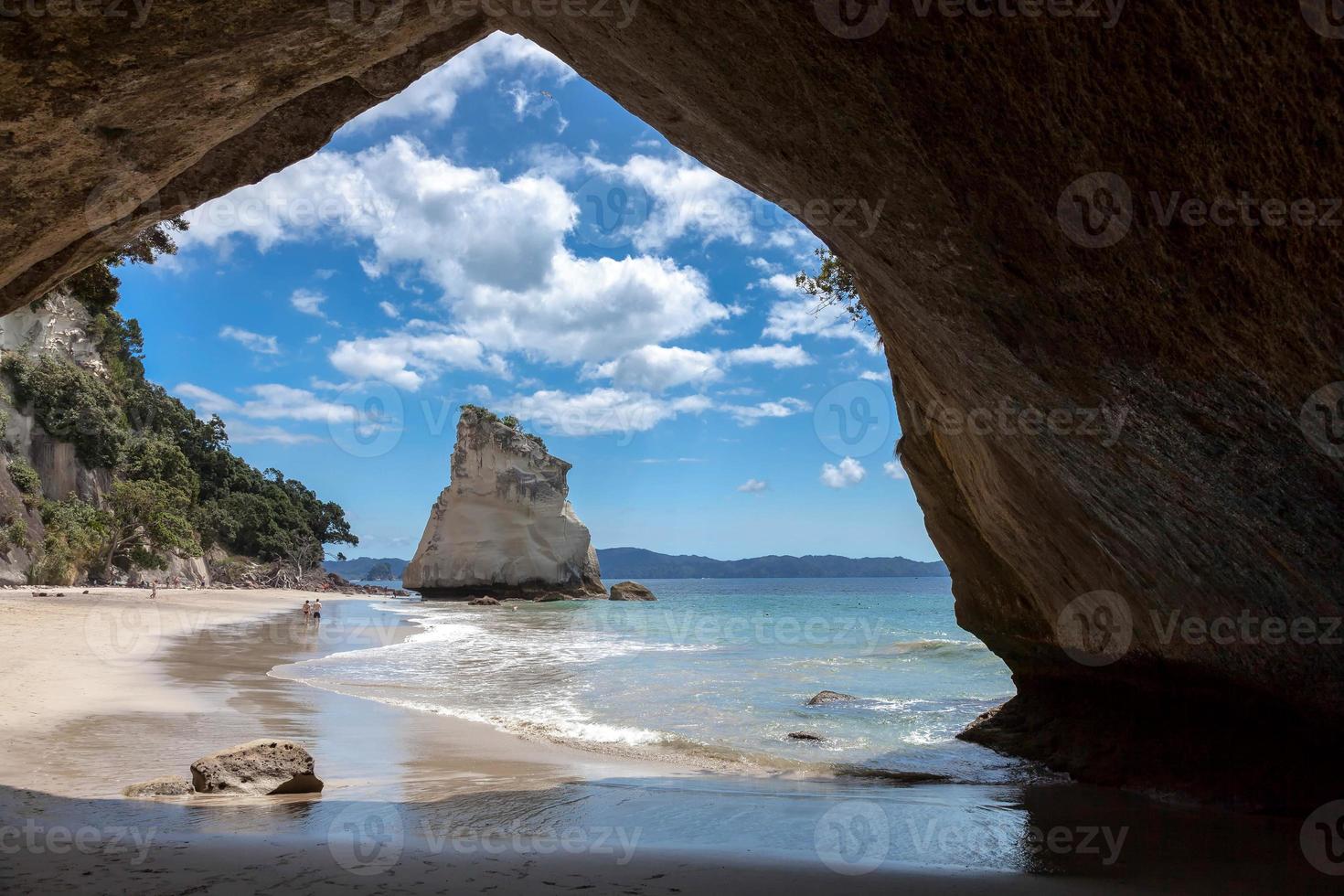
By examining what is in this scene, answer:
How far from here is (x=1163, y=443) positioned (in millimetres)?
3953

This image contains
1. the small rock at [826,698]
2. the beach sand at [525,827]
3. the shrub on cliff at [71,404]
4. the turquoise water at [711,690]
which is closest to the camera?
the beach sand at [525,827]

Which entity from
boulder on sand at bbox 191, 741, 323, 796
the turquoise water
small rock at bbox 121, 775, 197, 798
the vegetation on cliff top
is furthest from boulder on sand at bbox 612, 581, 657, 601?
small rock at bbox 121, 775, 197, 798

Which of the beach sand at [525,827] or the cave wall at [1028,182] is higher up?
the cave wall at [1028,182]

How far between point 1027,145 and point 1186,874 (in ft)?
13.1

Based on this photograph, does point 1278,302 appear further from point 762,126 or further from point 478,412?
point 478,412

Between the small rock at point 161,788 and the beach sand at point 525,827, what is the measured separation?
127mm

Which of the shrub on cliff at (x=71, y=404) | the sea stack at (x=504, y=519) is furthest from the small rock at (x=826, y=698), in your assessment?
the sea stack at (x=504, y=519)

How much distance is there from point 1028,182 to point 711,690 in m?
11.6

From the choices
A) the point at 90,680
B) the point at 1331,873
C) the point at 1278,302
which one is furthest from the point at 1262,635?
the point at 90,680

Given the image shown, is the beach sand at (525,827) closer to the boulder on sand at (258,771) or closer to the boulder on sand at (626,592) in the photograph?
the boulder on sand at (258,771)

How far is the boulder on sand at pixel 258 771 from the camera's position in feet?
17.9

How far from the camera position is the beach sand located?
3.77 metres

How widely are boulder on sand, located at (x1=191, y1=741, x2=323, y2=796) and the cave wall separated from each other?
338 cm

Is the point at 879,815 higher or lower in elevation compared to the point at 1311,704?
lower
